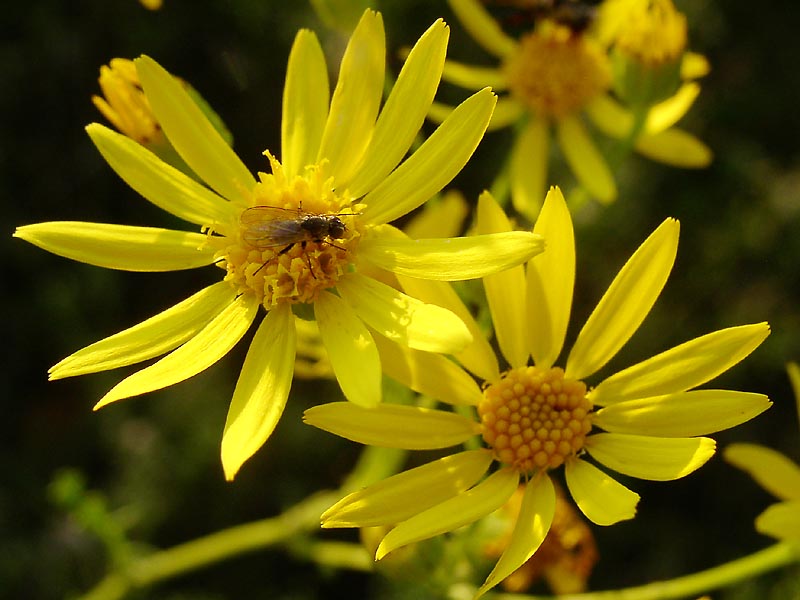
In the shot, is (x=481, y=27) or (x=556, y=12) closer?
(x=556, y=12)

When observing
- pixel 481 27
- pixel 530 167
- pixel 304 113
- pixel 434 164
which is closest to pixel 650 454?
pixel 434 164

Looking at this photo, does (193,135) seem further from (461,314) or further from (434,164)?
(461,314)

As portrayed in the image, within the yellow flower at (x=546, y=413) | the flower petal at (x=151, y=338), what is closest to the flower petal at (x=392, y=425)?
the yellow flower at (x=546, y=413)

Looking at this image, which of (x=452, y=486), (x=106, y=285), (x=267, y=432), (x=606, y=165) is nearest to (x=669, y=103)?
(x=606, y=165)

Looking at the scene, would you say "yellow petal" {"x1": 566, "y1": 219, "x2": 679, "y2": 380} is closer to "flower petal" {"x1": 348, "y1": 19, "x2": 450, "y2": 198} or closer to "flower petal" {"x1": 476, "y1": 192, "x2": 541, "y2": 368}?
"flower petal" {"x1": 476, "y1": 192, "x2": 541, "y2": 368}

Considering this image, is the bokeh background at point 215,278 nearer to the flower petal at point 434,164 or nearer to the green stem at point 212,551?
the green stem at point 212,551

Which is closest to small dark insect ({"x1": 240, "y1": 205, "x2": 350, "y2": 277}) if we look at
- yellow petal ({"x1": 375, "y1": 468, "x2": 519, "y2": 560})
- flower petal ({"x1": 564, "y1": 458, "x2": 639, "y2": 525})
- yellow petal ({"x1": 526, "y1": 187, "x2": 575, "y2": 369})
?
yellow petal ({"x1": 526, "y1": 187, "x2": 575, "y2": 369})

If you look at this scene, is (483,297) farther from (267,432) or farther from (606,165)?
(606,165)
